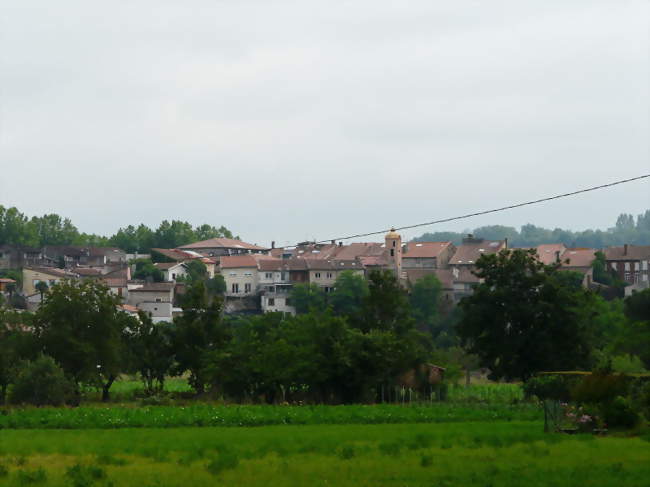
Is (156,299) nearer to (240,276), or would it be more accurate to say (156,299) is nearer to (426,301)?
(240,276)

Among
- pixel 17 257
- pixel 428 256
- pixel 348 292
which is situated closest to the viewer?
pixel 348 292

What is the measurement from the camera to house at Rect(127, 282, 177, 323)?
156000mm

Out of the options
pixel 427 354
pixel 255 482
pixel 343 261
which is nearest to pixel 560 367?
pixel 427 354

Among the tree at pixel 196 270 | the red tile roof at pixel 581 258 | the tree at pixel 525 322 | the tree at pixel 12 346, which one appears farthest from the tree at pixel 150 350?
the red tile roof at pixel 581 258

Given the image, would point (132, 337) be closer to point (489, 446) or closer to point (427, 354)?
point (427, 354)

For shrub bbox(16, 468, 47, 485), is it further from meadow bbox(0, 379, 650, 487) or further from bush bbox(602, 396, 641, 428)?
bush bbox(602, 396, 641, 428)

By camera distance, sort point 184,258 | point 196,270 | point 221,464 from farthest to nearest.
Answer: point 184,258
point 196,270
point 221,464

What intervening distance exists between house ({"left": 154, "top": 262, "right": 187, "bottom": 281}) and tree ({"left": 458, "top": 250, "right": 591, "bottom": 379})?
112269 mm

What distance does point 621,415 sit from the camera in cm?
3628

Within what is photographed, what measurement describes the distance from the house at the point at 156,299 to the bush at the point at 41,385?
96.3 metres

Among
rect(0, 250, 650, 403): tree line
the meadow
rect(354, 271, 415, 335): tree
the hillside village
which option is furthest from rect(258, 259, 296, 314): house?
the meadow

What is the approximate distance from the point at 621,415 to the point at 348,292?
385ft

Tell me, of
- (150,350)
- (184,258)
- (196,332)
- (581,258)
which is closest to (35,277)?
(184,258)

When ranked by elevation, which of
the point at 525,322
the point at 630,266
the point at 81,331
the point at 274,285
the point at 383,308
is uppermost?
the point at 630,266
